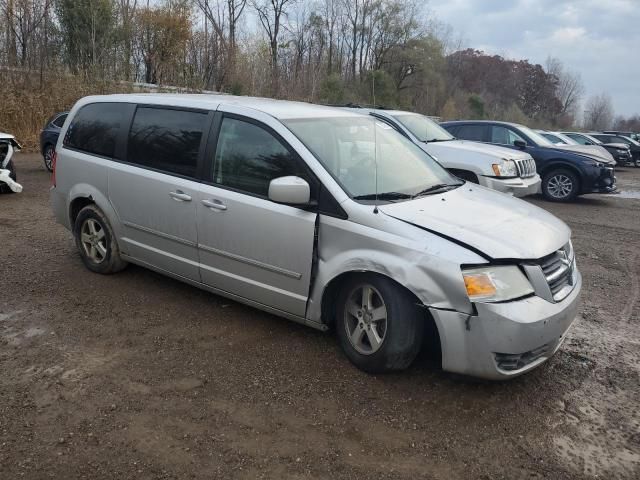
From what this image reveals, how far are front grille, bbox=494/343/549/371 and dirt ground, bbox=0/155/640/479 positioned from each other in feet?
0.89

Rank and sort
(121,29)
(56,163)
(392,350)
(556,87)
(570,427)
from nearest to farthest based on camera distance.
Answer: (570,427)
(392,350)
(56,163)
(121,29)
(556,87)

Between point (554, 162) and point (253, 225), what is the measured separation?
378 inches

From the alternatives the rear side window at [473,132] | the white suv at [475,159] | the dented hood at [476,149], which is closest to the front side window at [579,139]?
the rear side window at [473,132]

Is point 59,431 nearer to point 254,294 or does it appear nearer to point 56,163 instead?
point 254,294

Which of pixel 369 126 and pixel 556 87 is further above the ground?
pixel 556 87

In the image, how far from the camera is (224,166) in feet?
13.7

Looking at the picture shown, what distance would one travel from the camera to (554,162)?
11.6m

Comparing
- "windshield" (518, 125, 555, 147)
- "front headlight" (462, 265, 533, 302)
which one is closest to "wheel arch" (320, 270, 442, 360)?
"front headlight" (462, 265, 533, 302)

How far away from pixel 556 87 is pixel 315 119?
85.4 meters

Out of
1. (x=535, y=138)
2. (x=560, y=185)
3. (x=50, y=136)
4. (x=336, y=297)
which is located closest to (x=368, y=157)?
(x=336, y=297)

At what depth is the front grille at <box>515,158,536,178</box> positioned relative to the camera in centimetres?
946

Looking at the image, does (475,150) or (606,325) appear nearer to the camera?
(606,325)

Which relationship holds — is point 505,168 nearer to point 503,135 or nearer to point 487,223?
point 503,135

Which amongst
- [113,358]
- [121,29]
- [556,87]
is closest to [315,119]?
[113,358]
